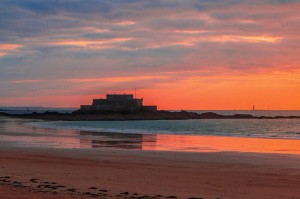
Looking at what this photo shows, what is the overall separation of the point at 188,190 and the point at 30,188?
4.33 meters

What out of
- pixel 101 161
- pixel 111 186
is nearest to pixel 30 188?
pixel 111 186

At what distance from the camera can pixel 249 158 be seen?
23.1 m

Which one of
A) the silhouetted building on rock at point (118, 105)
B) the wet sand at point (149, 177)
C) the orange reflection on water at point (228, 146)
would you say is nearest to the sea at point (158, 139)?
the orange reflection on water at point (228, 146)

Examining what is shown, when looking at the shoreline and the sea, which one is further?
the sea

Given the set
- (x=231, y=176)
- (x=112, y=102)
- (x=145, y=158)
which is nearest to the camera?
(x=231, y=176)

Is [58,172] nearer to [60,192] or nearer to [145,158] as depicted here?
[60,192]

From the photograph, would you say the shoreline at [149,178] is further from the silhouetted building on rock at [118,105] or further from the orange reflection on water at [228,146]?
the silhouetted building on rock at [118,105]

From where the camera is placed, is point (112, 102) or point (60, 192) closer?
point (60, 192)

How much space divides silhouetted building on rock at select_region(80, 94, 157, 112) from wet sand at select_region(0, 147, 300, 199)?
10669cm

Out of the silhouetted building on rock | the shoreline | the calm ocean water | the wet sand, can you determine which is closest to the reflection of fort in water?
the wet sand

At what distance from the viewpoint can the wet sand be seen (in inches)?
484

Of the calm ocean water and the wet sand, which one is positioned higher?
the calm ocean water

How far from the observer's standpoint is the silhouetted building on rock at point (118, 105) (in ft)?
425

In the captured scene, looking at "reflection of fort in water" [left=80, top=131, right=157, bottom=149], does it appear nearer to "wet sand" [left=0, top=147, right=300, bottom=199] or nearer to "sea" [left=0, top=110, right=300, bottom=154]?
"sea" [left=0, top=110, right=300, bottom=154]
